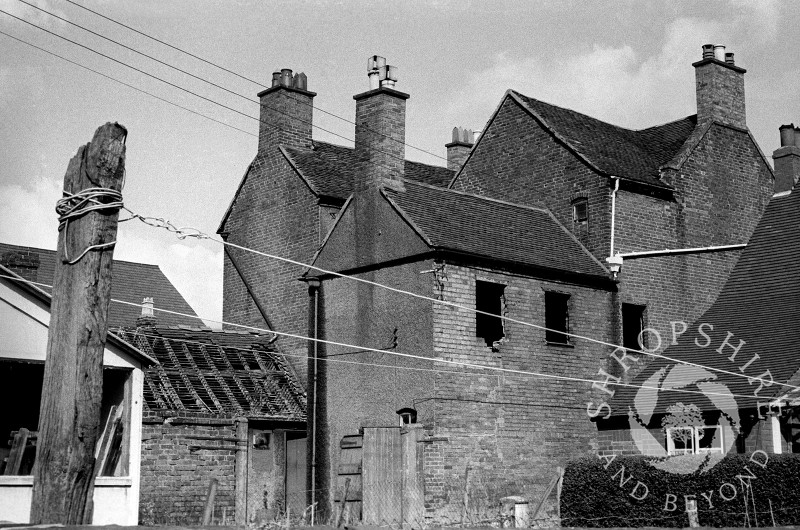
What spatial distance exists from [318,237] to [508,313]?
6321 millimetres

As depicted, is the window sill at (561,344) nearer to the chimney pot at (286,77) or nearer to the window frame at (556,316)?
the window frame at (556,316)

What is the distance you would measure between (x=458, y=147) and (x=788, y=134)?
11.4m

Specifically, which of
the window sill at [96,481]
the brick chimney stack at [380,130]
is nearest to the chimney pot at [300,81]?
the brick chimney stack at [380,130]

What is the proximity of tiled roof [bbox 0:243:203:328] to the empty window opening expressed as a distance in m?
14.9

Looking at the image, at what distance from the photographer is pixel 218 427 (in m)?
25.1

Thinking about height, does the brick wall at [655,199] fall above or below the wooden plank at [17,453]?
above

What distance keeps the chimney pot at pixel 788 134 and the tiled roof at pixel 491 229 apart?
5.83 meters

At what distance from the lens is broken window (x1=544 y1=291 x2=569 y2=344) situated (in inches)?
1035

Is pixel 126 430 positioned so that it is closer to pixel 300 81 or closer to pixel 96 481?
pixel 96 481

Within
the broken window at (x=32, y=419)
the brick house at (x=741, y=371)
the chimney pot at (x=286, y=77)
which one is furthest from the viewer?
the chimney pot at (x=286, y=77)

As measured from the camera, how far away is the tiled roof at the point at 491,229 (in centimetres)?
2486

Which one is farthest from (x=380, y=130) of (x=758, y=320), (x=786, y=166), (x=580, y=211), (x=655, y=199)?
(x=786, y=166)

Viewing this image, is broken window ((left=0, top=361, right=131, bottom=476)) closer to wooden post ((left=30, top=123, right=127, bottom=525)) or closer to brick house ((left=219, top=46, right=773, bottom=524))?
brick house ((left=219, top=46, right=773, bottom=524))

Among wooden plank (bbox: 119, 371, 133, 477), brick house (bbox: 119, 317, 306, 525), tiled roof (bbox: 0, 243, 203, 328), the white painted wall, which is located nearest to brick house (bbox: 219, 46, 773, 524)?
brick house (bbox: 119, 317, 306, 525)
